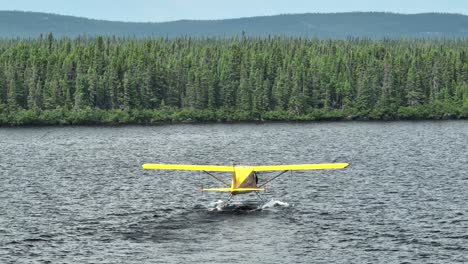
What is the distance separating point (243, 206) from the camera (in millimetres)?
71875

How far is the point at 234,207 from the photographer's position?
7125 centimetres

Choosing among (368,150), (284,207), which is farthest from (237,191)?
(368,150)

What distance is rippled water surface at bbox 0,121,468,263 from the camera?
187ft

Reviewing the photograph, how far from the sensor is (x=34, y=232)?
64562 mm

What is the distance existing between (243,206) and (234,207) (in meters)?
0.97

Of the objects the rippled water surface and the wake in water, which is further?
the wake in water

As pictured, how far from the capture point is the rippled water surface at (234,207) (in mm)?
57094

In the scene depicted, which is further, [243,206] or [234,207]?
[243,206]

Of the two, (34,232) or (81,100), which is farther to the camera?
(81,100)

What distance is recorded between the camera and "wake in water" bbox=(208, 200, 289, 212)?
70.3 metres

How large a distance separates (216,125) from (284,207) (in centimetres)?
11639

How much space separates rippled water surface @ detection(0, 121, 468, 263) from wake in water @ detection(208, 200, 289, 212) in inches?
6.9

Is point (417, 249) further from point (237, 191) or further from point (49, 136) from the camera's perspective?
point (49, 136)

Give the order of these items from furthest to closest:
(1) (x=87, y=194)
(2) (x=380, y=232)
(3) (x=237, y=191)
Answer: (1) (x=87, y=194), (3) (x=237, y=191), (2) (x=380, y=232)
